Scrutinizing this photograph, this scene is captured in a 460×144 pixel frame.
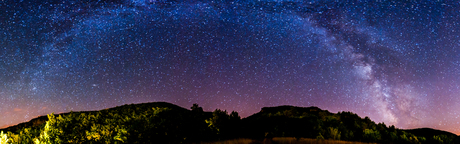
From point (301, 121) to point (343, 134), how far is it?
1.95 metres

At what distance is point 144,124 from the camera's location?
6.59 meters

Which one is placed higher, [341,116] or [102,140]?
[341,116]

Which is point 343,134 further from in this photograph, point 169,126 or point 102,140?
point 102,140

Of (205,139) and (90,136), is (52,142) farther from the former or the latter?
(205,139)

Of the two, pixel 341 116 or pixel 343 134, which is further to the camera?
pixel 341 116

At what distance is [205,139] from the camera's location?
22.0 ft

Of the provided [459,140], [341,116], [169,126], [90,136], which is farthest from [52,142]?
[341,116]

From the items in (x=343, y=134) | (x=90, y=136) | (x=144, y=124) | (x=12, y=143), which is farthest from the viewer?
(x=343, y=134)

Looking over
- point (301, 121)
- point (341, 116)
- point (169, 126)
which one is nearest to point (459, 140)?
point (301, 121)

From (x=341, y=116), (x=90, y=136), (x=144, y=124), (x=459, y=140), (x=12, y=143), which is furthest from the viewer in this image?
(x=341, y=116)

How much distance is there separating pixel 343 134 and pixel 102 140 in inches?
310

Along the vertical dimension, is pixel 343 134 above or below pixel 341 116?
below

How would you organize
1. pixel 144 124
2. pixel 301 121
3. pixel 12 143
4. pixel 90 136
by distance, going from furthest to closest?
pixel 301 121, pixel 144 124, pixel 90 136, pixel 12 143

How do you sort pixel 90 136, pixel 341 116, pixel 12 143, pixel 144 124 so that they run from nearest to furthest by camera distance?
1. pixel 12 143
2. pixel 90 136
3. pixel 144 124
4. pixel 341 116
